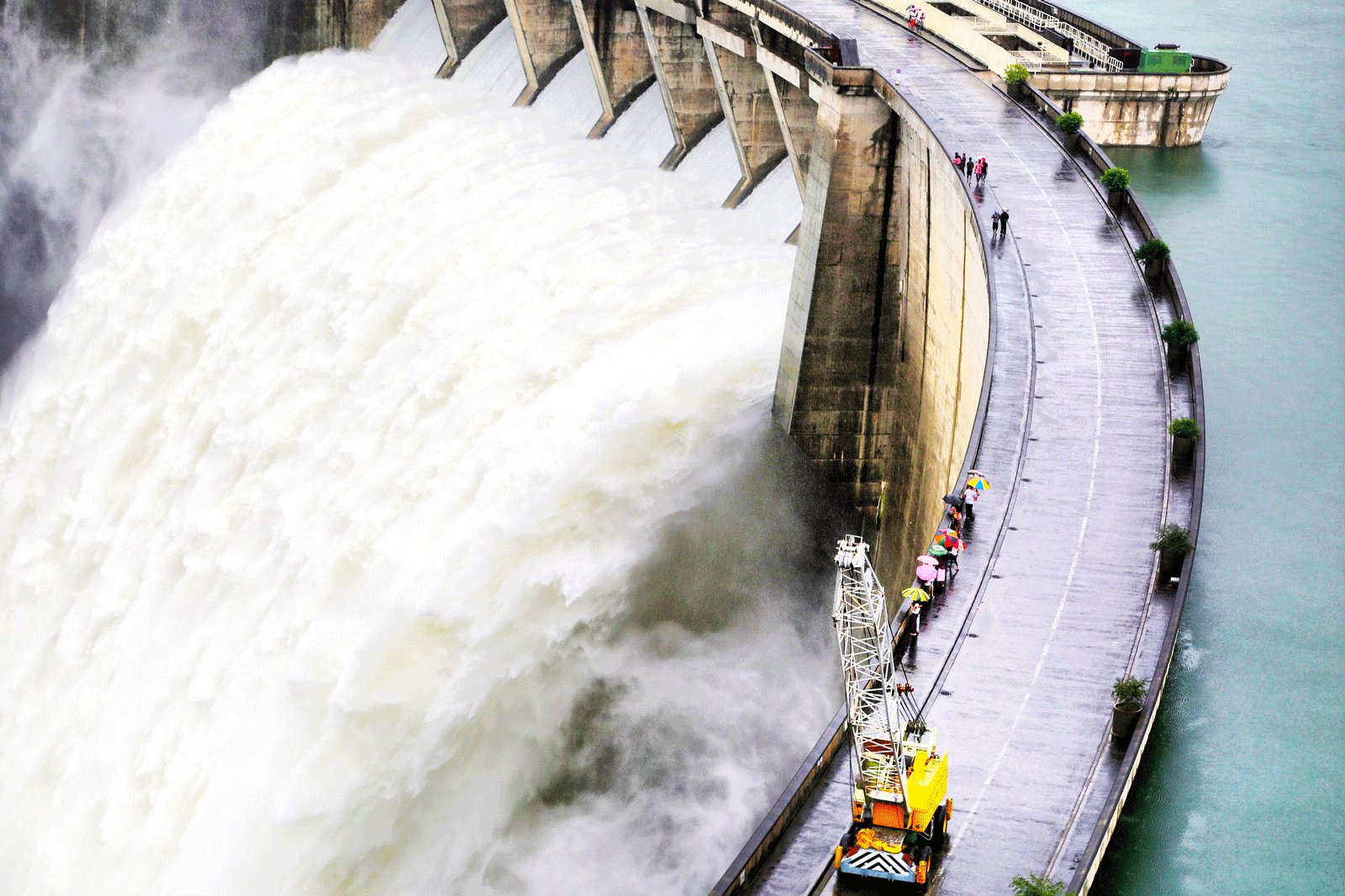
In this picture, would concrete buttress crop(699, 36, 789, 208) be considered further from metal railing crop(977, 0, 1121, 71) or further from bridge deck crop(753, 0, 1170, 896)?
metal railing crop(977, 0, 1121, 71)

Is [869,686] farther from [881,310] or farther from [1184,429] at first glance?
[881,310]

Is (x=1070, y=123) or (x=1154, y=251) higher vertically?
(x=1070, y=123)

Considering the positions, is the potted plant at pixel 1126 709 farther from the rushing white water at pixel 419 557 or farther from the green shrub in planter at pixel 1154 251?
the green shrub in planter at pixel 1154 251

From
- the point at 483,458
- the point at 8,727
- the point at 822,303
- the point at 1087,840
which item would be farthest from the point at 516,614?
the point at 8,727

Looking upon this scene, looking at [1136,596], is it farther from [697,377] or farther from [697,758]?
[697,377]

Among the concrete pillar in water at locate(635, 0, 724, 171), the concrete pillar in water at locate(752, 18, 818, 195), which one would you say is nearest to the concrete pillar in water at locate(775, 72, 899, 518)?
the concrete pillar in water at locate(752, 18, 818, 195)

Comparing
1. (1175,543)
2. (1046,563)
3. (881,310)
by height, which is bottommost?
(881,310)

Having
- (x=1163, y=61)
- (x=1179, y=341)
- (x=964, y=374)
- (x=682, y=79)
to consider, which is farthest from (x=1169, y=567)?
(x=1163, y=61)
